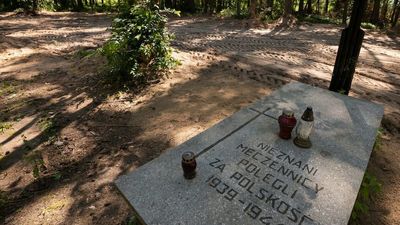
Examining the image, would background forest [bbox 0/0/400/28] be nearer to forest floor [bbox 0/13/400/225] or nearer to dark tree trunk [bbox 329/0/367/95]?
forest floor [bbox 0/13/400/225]

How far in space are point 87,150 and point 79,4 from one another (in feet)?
67.1

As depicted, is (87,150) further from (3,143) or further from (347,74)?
(347,74)

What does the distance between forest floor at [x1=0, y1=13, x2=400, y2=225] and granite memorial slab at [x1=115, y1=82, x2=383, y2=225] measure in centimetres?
102

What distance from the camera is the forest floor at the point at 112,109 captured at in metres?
3.41

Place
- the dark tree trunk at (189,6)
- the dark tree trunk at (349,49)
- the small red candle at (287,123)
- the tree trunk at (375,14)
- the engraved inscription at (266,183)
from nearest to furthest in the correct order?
1. the engraved inscription at (266,183)
2. the small red candle at (287,123)
3. the dark tree trunk at (349,49)
4. the tree trunk at (375,14)
5. the dark tree trunk at (189,6)

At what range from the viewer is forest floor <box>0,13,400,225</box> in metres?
3.41

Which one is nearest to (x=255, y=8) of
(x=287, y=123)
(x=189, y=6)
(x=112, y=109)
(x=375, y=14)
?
(x=189, y=6)

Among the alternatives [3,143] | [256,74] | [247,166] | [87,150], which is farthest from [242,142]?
[256,74]

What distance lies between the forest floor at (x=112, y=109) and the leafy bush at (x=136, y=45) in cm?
40

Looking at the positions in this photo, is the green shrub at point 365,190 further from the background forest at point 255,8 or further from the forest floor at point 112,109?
the background forest at point 255,8

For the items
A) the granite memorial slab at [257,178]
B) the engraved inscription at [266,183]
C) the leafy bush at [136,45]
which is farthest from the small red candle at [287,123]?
the leafy bush at [136,45]

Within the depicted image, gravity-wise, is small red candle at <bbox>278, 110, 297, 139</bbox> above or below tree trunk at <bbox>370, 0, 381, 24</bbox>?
below

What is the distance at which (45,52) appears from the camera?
8852mm

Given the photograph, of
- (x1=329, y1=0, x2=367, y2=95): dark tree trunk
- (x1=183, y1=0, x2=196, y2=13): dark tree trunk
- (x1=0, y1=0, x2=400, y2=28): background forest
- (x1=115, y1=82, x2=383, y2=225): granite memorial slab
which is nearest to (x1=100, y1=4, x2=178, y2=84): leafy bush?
(x1=115, y1=82, x2=383, y2=225): granite memorial slab
